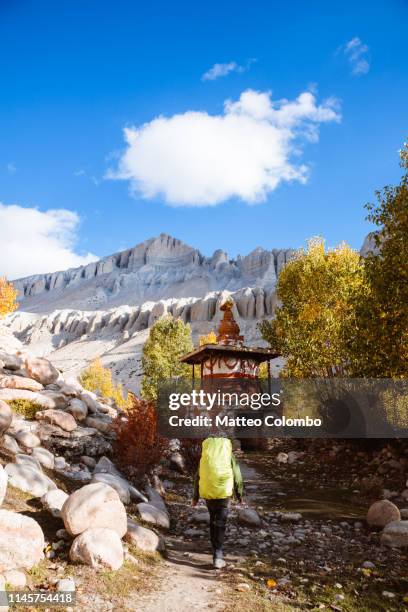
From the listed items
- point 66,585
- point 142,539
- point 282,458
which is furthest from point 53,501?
point 282,458

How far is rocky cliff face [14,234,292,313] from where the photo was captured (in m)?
151

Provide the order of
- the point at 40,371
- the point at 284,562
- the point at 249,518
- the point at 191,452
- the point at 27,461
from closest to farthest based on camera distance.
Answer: the point at 284,562, the point at 27,461, the point at 249,518, the point at 191,452, the point at 40,371

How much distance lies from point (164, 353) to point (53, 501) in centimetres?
4628

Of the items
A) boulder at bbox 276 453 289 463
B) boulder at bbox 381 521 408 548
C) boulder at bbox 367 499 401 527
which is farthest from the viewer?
boulder at bbox 276 453 289 463

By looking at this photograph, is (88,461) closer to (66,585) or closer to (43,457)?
(43,457)

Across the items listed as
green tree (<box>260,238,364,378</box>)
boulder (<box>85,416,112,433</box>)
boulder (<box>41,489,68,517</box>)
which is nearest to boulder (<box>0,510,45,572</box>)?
boulder (<box>41,489,68,517</box>)

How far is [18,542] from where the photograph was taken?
234 inches

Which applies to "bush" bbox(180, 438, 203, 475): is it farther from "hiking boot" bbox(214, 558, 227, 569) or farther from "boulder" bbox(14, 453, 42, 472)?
"hiking boot" bbox(214, 558, 227, 569)

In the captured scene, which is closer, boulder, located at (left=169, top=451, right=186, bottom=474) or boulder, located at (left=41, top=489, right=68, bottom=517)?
boulder, located at (left=41, top=489, right=68, bottom=517)

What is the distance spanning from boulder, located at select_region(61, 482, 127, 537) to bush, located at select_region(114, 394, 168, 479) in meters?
5.19

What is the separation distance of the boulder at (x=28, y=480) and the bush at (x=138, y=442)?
375 cm

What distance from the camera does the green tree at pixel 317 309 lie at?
22.5 meters

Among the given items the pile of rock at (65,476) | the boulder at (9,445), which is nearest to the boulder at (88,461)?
the pile of rock at (65,476)

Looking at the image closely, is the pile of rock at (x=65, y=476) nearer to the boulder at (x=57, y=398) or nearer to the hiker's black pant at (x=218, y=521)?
the boulder at (x=57, y=398)
